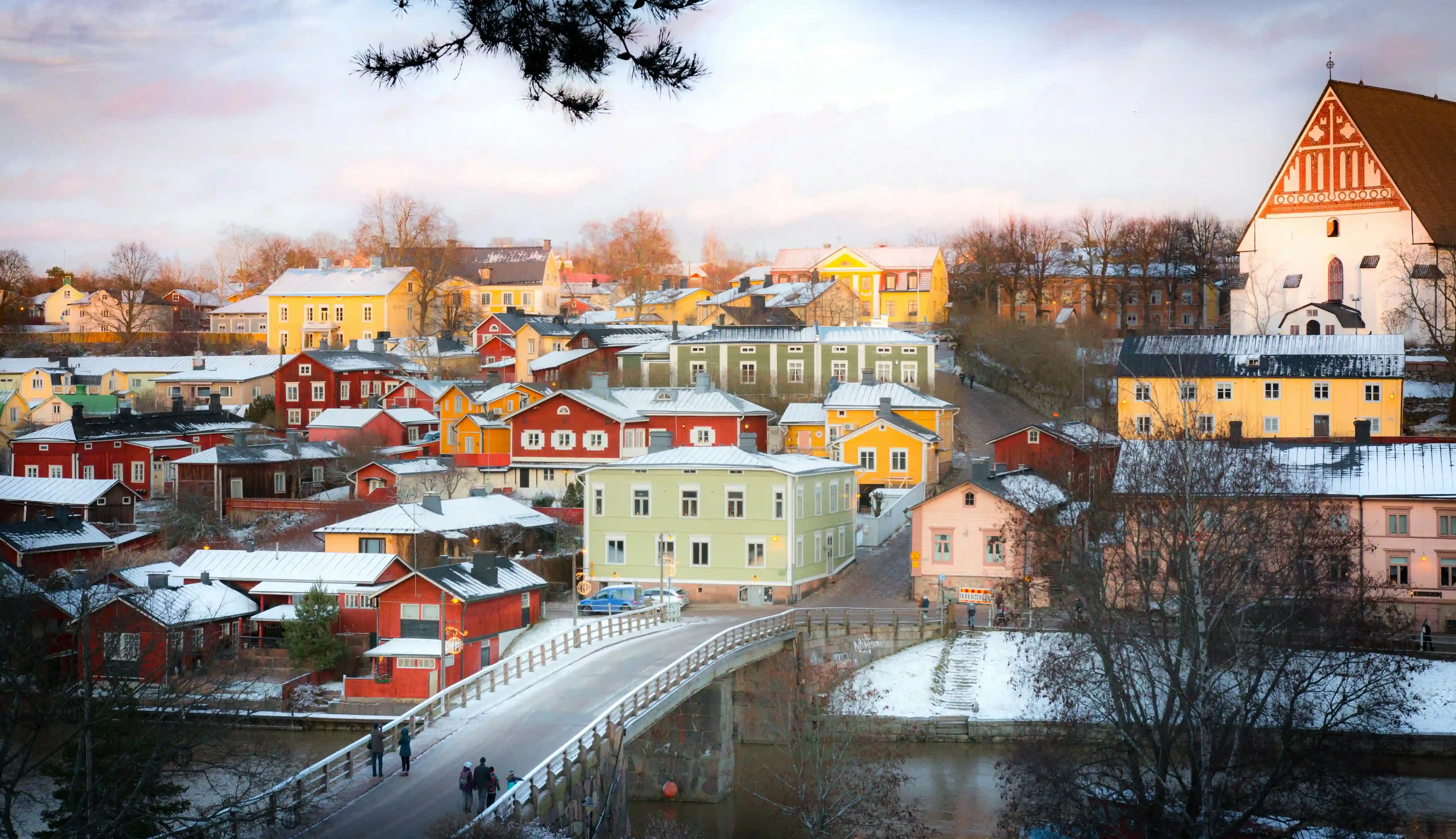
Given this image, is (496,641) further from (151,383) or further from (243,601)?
(151,383)

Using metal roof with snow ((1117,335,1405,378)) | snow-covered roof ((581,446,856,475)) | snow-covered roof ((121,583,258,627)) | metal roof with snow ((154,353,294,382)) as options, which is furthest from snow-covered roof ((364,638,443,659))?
metal roof with snow ((154,353,294,382))

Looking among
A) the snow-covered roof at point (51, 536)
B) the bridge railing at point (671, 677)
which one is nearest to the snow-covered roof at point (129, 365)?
the snow-covered roof at point (51, 536)

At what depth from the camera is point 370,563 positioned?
137 ft

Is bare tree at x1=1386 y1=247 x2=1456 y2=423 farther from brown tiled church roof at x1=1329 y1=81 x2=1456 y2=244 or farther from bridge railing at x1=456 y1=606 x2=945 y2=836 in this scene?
bridge railing at x1=456 y1=606 x2=945 y2=836

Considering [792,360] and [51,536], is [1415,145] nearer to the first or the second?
[792,360]

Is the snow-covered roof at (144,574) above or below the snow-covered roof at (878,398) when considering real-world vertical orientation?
below

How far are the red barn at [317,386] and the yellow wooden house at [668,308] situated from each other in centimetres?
2072

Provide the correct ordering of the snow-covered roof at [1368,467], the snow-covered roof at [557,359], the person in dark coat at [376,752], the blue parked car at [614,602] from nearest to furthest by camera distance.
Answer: the person in dark coat at [376,752] < the snow-covered roof at [1368,467] < the blue parked car at [614,602] < the snow-covered roof at [557,359]

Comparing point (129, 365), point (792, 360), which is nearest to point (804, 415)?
point (792, 360)

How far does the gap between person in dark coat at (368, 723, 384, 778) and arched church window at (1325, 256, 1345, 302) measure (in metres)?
50.5

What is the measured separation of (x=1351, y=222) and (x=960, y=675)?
35530mm

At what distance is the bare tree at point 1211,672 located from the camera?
25062mm

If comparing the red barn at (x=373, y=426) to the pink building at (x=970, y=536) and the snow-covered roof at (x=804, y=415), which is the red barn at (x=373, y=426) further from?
the pink building at (x=970, y=536)

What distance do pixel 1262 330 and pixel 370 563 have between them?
125 ft
